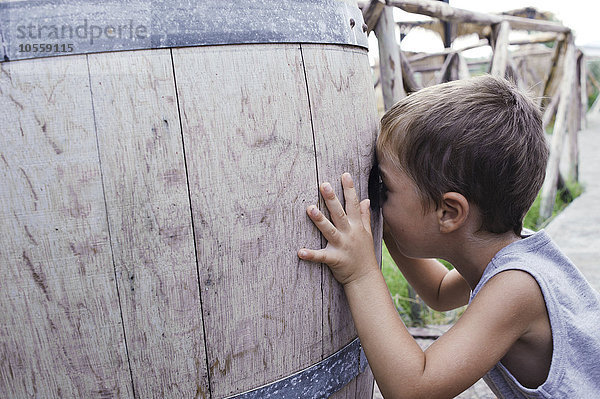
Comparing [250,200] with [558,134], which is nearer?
[250,200]

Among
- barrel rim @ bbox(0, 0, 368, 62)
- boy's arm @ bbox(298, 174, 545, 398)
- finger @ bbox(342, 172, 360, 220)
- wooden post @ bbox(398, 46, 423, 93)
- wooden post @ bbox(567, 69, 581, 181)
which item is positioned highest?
barrel rim @ bbox(0, 0, 368, 62)

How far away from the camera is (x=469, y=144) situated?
3.32 ft

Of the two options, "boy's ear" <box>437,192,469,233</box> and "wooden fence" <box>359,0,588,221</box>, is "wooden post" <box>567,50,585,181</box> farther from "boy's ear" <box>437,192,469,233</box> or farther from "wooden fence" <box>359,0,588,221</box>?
"boy's ear" <box>437,192,469,233</box>

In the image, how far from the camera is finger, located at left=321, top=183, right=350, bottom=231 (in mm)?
900

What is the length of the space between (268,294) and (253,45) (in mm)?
373

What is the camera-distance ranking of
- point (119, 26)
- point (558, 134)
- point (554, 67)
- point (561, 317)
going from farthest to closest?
point (554, 67) → point (558, 134) → point (561, 317) → point (119, 26)

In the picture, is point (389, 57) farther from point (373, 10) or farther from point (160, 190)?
point (160, 190)

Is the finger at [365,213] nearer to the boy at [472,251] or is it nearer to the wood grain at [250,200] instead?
the boy at [472,251]

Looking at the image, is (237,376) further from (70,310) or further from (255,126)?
(255,126)

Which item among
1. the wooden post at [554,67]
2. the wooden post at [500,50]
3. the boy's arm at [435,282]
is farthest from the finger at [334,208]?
the wooden post at [554,67]

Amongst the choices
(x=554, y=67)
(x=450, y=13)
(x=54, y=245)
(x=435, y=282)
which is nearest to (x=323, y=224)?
(x=54, y=245)

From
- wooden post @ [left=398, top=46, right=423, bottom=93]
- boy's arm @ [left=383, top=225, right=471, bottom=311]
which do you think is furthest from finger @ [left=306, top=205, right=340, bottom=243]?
wooden post @ [left=398, top=46, right=423, bottom=93]

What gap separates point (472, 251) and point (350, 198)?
34cm

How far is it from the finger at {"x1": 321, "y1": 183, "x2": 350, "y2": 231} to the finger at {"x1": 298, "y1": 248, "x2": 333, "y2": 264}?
53 mm
